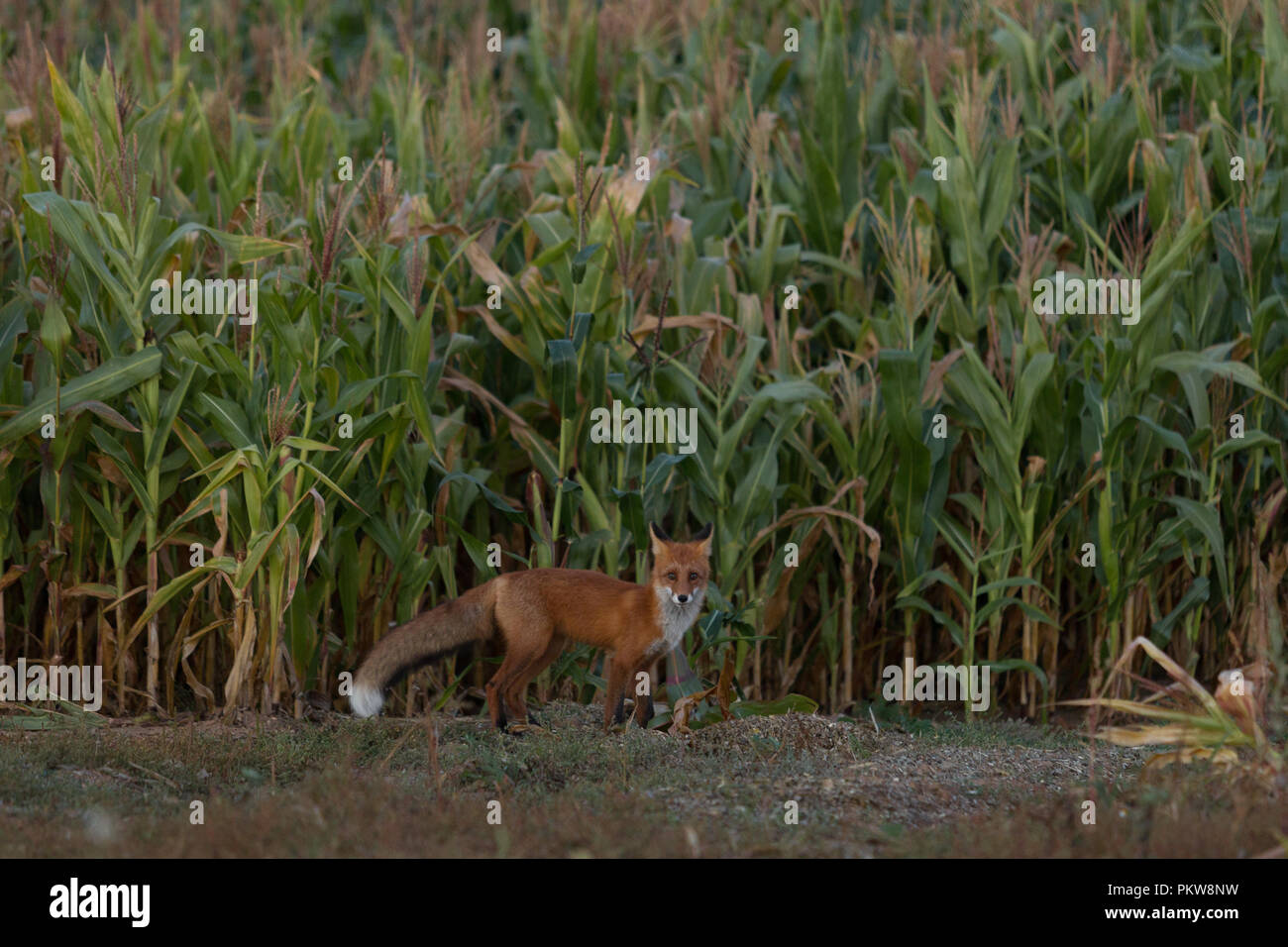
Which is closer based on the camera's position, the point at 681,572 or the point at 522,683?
the point at 681,572

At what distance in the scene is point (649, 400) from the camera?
7609 millimetres

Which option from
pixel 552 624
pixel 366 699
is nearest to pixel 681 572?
pixel 552 624

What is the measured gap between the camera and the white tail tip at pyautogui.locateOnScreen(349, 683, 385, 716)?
676 centimetres

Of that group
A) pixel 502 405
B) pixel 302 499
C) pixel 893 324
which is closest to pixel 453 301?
pixel 502 405

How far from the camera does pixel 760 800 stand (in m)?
5.79

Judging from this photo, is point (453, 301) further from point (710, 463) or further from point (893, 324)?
point (893, 324)

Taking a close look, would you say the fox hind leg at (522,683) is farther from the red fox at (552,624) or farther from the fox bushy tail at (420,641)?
the fox bushy tail at (420,641)

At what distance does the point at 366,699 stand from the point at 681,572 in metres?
1.70

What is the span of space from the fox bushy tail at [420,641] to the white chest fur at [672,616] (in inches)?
34.7

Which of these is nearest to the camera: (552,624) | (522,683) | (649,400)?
(552,624)

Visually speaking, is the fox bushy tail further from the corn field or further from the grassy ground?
the corn field

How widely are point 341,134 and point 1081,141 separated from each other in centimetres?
528

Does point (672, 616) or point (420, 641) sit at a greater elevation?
point (672, 616)

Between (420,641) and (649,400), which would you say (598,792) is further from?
(649,400)
